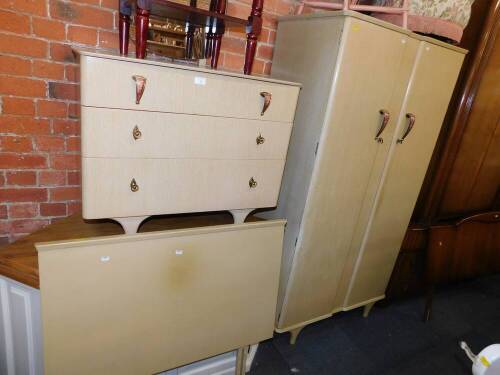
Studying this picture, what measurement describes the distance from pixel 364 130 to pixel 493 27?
1134 mm

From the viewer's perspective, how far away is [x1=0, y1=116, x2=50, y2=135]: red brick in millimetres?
1276

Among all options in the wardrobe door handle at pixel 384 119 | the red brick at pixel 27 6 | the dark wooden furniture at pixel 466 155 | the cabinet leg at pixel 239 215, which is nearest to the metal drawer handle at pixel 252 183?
the cabinet leg at pixel 239 215

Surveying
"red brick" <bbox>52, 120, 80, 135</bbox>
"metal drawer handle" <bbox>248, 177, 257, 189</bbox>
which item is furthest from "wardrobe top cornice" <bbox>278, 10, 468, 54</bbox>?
"red brick" <bbox>52, 120, 80, 135</bbox>

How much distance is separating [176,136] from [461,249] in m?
2.08

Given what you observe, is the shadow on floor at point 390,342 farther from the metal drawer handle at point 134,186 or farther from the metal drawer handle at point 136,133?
the metal drawer handle at point 136,133

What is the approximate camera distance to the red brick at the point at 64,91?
1314mm

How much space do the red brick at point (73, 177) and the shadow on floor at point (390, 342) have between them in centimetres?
129

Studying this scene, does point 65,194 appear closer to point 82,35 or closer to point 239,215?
point 82,35

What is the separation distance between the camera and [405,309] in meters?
2.41

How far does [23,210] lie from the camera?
1.41 metres

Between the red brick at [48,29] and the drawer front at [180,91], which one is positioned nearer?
the drawer front at [180,91]

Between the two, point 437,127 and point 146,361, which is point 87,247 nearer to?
point 146,361

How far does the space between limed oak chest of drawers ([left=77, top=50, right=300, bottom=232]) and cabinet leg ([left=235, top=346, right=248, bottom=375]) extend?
0.72m

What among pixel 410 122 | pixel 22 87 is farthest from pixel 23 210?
pixel 410 122
